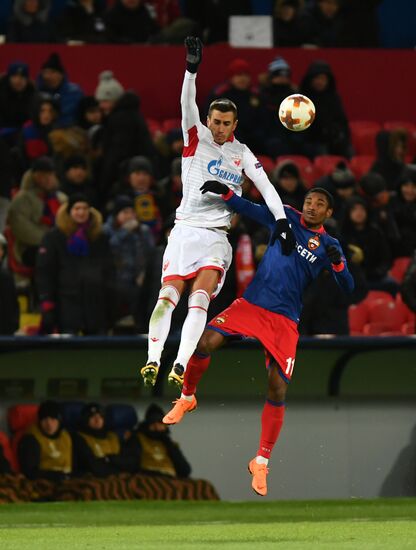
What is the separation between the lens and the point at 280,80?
18.0 meters

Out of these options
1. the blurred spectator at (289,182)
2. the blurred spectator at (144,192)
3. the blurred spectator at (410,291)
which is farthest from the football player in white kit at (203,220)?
the blurred spectator at (289,182)

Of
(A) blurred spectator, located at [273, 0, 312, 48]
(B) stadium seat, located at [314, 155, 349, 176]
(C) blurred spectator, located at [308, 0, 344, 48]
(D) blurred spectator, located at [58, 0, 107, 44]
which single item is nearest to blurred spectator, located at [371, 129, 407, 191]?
(B) stadium seat, located at [314, 155, 349, 176]

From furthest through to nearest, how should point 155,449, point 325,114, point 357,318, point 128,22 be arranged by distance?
point 128,22 < point 325,114 < point 357,318 < point 155,449

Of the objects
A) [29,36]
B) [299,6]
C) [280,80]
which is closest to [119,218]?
[280,80]

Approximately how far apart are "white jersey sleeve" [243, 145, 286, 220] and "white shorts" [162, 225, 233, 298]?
48cm

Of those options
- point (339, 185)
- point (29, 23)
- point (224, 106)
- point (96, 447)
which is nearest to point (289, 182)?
point (339, 185)

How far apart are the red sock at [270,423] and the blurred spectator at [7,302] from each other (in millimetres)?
3141

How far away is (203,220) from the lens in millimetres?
11750

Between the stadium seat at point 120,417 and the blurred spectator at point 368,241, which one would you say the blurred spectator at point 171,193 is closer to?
the blurred spectator at point 368,241

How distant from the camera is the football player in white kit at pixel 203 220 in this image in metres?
11.5

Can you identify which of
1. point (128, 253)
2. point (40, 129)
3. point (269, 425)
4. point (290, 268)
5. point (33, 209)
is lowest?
point (269, 425)

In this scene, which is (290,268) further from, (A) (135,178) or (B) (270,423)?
(A) (135,178)

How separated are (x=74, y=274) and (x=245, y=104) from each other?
4.07 metres

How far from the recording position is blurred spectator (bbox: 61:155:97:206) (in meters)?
16.1
